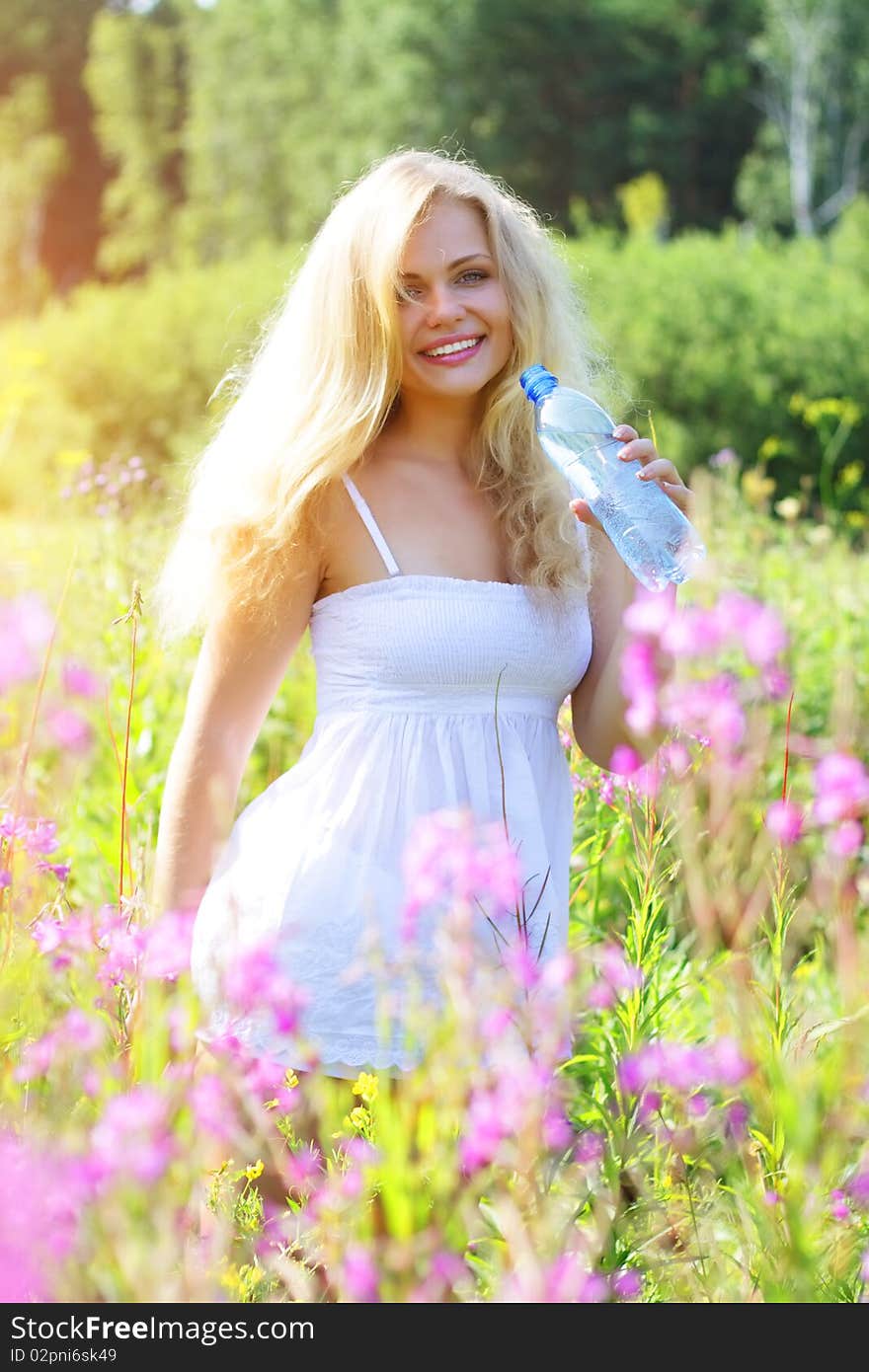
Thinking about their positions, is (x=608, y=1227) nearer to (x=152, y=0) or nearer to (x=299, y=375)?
(x=299, y=375)

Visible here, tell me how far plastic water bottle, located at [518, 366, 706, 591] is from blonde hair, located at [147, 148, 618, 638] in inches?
9.5

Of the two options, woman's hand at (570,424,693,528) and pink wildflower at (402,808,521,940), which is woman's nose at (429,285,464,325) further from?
pink wildflower at (402,808,521,940)

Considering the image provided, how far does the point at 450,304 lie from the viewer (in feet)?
7.08

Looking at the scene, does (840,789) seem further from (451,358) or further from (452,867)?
(451,358)

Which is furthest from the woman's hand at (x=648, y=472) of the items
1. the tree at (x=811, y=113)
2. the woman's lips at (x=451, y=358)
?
the tree at (x=811, y=113)

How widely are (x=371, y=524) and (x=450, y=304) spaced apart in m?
0.37

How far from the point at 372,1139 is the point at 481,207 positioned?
60.0 inches

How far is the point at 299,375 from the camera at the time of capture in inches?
89.4

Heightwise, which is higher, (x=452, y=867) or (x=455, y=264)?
(x=455, y=264)

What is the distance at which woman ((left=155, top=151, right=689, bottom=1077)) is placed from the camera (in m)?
1.96

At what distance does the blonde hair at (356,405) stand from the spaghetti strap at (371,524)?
0.03 meters

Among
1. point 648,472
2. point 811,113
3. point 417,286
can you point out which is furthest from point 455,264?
point 811,113

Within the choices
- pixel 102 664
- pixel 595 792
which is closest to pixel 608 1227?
pixel 595 792

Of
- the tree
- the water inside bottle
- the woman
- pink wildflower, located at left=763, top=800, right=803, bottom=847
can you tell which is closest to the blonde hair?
the woman
